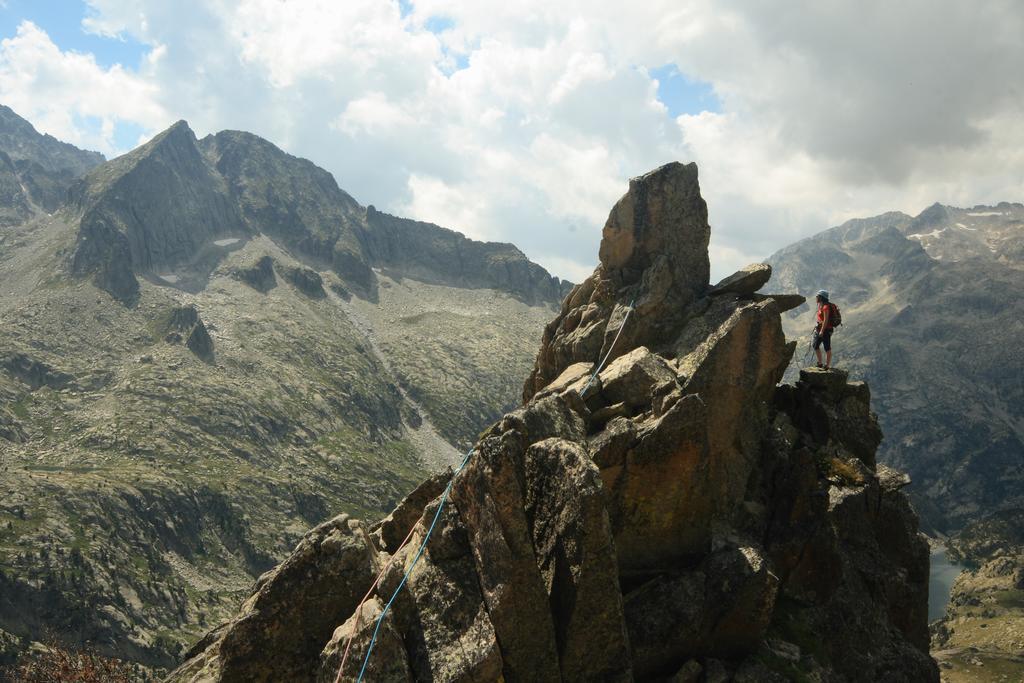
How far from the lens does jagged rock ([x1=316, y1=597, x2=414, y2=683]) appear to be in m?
18.8

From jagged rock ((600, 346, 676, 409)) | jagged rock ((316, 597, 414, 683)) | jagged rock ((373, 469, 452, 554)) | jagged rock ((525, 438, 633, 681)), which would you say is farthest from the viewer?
jagged rock ((600, 346, 676, 409))

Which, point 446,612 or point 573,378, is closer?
point 446,612

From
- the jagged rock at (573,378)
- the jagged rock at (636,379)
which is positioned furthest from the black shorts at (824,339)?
the jagged rock at (573,378)

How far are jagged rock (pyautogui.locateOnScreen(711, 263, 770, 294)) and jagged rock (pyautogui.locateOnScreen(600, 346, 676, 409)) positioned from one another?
8.64 metres

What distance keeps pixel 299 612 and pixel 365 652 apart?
3234 millimetres

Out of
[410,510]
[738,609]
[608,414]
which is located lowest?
[738,609]

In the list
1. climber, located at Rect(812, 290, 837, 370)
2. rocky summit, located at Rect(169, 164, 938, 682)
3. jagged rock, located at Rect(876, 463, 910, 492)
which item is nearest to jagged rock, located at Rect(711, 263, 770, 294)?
rocky summit, located at Rect(169, 164, 938, 682)

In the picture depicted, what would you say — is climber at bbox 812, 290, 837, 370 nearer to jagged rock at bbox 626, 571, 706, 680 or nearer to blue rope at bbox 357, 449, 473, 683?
jagged rock at bbox 626, 571, 706, 680

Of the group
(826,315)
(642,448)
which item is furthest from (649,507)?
(826,315)

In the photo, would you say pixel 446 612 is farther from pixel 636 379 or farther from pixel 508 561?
pixel 636 379

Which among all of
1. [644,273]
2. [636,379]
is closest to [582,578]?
[636,379]

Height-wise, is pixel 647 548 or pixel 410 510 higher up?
pixel 410 510

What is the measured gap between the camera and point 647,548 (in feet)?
81.2

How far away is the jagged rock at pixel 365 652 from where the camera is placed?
1877cm
